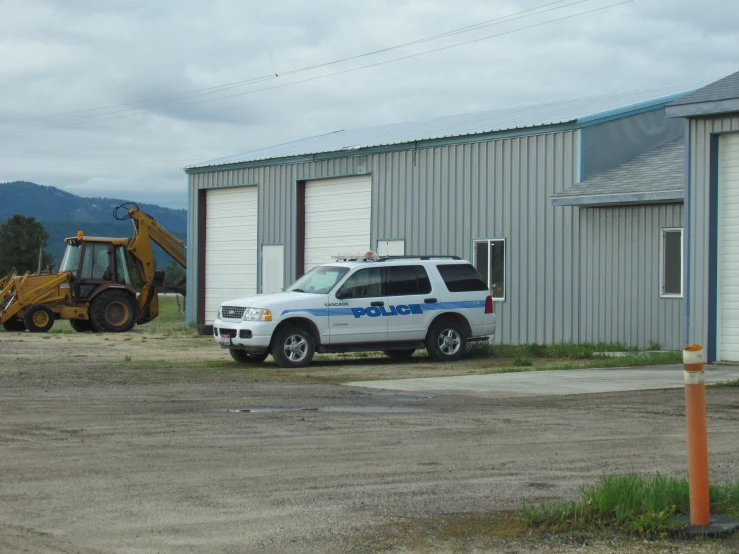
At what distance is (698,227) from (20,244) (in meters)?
81.8

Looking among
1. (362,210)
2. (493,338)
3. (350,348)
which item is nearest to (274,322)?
(350,348)

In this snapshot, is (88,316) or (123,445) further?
(88,316)

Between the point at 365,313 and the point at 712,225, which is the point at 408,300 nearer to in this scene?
the point at 365,313

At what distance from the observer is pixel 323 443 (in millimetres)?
10023

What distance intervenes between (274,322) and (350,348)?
1586mm

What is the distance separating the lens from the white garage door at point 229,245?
1337 inches

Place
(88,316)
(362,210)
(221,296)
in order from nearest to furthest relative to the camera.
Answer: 1. (362,210)
2. (88,316)
3. (221,296)

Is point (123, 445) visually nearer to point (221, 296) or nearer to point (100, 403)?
point (100, 403)

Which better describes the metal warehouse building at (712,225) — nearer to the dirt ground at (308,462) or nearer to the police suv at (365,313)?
the police suv at (365,313)

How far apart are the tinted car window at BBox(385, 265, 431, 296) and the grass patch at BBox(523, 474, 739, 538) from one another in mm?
13612

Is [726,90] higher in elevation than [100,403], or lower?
higher

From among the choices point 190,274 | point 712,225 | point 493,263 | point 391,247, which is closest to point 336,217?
point 391,247

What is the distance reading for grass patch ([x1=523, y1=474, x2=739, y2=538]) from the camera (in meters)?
6.38

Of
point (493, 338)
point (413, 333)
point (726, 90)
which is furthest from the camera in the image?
point (493, 338)
